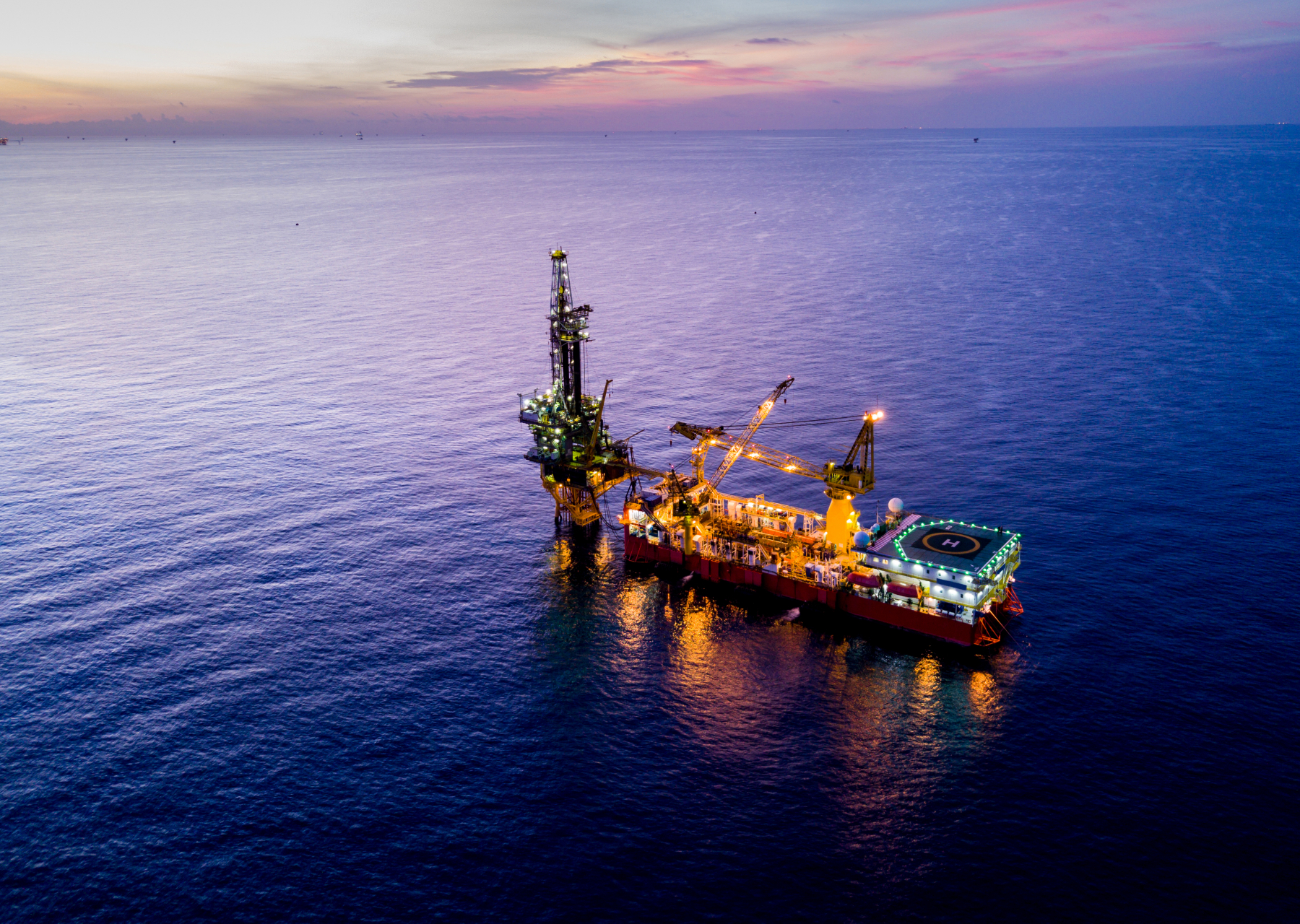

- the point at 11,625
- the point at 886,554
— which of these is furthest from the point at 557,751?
the point at 11,625

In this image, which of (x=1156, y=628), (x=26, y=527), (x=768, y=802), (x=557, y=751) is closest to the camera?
(x=768, y=802)

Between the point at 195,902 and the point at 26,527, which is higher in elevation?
the point at 26,527

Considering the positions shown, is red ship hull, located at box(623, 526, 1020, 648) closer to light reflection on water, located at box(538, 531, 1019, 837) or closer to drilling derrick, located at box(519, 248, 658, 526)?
light reflection on water, located at box(538, 531, 1019, 837)

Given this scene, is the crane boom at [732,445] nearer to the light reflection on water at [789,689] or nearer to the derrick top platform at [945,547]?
the derrick top platform at [945,547]

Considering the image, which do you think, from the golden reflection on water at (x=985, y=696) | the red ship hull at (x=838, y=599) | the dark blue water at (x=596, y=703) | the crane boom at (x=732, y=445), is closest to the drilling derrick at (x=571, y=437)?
the dark blue water at (x=596, y=703)

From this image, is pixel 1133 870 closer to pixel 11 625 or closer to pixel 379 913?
pixel 379 913
